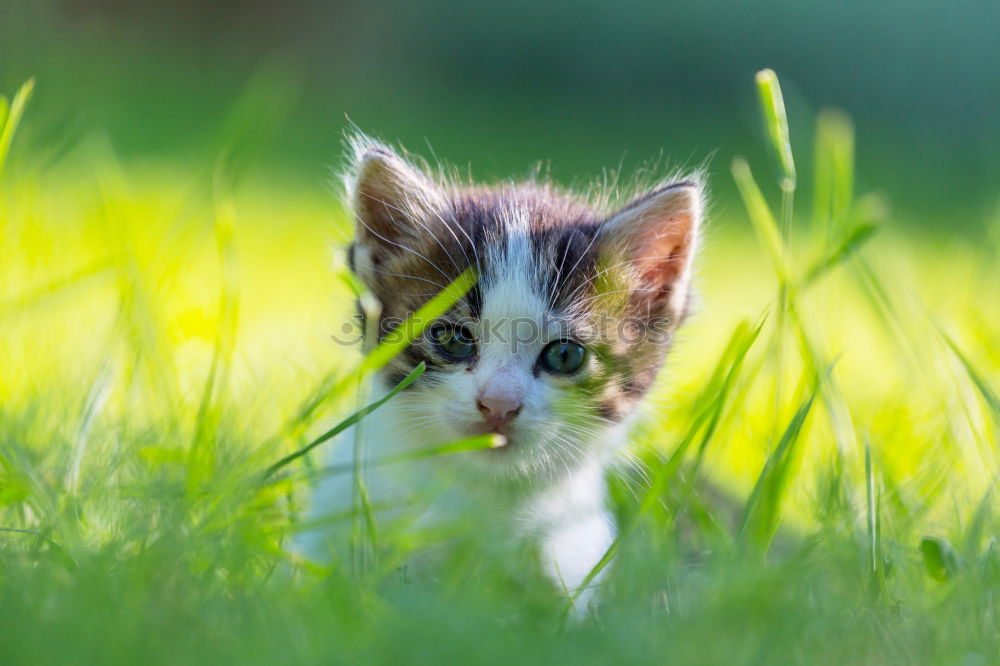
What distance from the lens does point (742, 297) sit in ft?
13.0

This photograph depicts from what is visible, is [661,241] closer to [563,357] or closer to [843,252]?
[563,357]

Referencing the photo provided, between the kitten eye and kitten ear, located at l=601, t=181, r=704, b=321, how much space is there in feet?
1.13

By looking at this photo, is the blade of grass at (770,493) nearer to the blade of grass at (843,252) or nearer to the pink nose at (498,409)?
the blade of grass at (843,252)

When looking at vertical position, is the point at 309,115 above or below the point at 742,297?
above

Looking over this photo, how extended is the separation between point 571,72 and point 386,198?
6.74 meters

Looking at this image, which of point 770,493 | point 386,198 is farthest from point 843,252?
point 386,198

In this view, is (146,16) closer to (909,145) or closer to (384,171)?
(909,145)

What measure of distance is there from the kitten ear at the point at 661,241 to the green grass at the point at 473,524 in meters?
0.17

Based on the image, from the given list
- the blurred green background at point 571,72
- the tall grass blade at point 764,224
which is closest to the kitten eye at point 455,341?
the tall grass blade at point 764,224

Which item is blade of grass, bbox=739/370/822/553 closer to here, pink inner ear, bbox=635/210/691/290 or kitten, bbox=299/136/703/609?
kitten, bbox=299/136/703/609

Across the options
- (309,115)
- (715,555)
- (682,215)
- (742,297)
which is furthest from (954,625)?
(309,115)

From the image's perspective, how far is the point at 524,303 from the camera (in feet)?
5.76

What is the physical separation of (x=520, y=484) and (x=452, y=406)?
237mm

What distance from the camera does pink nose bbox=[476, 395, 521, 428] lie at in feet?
5.28
